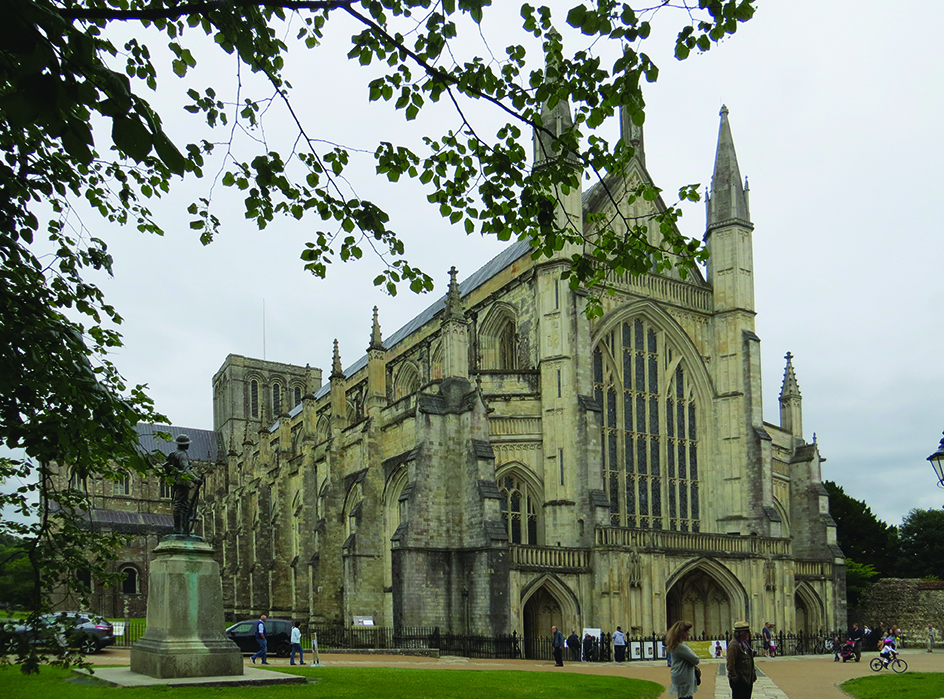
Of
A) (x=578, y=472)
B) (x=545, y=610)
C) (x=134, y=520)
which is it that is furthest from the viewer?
(x=134, y=520)

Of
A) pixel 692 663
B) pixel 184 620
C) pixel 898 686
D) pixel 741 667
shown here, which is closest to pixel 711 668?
pixel 898 686

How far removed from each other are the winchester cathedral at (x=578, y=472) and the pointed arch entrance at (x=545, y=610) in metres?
0.07

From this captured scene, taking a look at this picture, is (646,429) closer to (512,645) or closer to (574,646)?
(574,646)

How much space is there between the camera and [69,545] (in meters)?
9.03

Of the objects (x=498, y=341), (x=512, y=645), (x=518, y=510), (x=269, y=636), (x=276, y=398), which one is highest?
(x=276, y=398)

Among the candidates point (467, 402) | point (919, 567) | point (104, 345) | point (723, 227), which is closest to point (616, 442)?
point (467, 402)

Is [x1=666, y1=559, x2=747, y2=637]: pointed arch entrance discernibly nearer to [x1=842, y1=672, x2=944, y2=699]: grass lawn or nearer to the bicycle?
the bicycle

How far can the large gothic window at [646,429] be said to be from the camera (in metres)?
34.5

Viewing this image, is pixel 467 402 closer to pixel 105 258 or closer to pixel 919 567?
pixel 105 258

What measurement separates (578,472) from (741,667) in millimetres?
20897

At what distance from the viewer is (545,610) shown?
31.0 meters

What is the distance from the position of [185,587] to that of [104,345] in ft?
23.2

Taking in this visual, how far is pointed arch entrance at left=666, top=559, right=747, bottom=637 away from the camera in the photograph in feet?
108

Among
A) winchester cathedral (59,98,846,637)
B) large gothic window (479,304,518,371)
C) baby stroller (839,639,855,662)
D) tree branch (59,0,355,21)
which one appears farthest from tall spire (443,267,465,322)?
tree branch (59,0,355,21)
